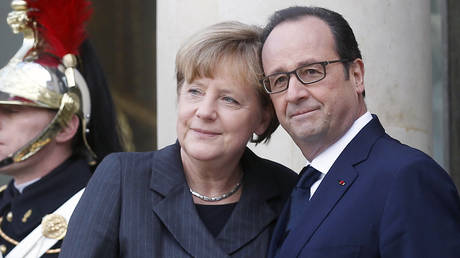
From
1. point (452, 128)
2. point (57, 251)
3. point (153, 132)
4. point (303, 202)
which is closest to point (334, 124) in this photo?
point (303, 202)

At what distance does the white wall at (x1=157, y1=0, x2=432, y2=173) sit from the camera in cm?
372

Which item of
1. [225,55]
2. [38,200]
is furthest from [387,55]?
[38,200]

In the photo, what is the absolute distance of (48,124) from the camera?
404 centimetres

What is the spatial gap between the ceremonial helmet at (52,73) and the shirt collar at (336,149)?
1.78 metres

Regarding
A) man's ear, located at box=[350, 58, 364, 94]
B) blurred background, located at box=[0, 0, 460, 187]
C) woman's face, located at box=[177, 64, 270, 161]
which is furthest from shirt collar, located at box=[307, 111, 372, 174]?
blurred background, located at box=[0, 0, 460, 187]

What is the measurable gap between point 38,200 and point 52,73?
70 centimetres

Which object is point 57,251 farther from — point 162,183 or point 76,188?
point 162,183

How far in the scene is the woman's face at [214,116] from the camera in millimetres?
2953

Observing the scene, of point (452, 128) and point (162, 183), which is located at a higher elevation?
point (162, 183)

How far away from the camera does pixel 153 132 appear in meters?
7.79

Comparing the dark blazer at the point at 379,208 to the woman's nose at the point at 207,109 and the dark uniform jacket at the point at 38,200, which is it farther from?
the dark uniform jacket at the point at 38,200

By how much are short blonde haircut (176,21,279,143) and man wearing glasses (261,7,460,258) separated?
8 cm

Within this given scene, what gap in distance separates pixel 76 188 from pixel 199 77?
4.28 feet

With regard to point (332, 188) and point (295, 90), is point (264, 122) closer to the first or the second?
point (295, 90)
